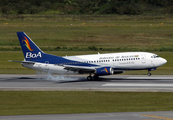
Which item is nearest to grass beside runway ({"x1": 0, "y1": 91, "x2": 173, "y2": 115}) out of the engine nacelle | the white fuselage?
the engine nacelle

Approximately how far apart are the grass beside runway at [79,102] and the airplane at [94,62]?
406 inches

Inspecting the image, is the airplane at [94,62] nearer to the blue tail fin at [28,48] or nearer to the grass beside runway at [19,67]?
the blue tail fin at [28,48]

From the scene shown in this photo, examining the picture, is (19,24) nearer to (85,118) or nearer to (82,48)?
(82,48)

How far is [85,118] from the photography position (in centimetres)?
2281

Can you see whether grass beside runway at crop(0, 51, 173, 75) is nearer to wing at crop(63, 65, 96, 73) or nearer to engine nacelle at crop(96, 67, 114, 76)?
wing at crop(63, 65, 96, 73)

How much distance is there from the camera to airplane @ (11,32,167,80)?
4509 centimetres

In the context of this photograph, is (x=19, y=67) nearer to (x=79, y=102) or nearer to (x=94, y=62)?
(x=94, y=62)

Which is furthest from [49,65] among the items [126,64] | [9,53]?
[9,53]

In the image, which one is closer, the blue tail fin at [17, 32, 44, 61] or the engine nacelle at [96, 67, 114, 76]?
the engine nacelle at [96, 67, 114, 76]

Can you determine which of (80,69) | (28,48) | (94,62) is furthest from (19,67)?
(94,62)

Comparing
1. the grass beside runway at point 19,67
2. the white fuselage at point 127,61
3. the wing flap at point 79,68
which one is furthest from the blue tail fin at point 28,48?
the grass beside runway at point 19,67

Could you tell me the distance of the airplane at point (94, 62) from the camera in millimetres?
45094

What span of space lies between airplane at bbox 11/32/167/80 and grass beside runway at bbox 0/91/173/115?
10303 mm

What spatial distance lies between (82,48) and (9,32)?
1568 inches
